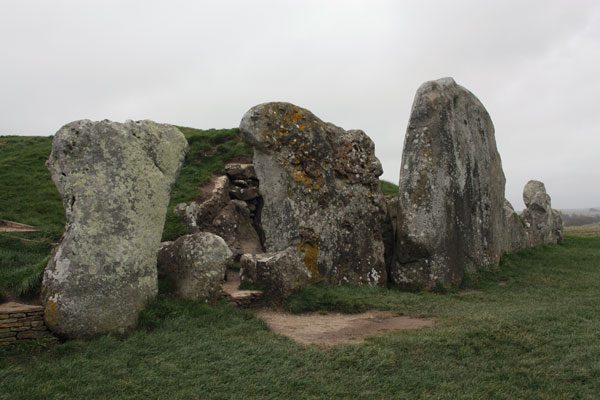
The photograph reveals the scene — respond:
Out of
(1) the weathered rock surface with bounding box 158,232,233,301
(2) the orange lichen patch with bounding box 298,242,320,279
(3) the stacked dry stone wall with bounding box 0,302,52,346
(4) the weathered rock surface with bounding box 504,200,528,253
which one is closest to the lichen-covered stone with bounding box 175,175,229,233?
(2) the orange lichen patch with bounding box 298,242,320,279

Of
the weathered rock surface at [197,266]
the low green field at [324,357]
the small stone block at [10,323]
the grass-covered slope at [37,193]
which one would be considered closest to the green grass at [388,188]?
the grass-covered slope at [37,193]

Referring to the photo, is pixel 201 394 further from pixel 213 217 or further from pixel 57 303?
pixel 213 217

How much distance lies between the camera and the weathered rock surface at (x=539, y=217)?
77.2ft

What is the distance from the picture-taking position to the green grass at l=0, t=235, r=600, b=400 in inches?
275

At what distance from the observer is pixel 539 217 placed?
2439 centimetres

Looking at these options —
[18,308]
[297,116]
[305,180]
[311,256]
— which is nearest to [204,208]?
[305,180]

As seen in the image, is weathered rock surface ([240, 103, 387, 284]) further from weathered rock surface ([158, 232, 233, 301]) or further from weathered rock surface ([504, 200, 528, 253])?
weathered rock surface ([504, 200, 528, 253])

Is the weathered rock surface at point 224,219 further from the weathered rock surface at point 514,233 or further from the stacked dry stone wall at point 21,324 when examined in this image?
the weathered rock surface at point 514,233

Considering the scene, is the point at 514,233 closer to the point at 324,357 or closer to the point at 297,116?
the point at 297,116

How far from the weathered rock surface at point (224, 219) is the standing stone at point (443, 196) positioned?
183 inches

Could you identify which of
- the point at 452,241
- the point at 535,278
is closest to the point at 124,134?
the point at 452,241

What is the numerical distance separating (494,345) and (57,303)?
22.9 feet

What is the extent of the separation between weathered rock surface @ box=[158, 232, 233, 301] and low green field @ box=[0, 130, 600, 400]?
34 centimetres

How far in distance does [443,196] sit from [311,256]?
4.03 metres
